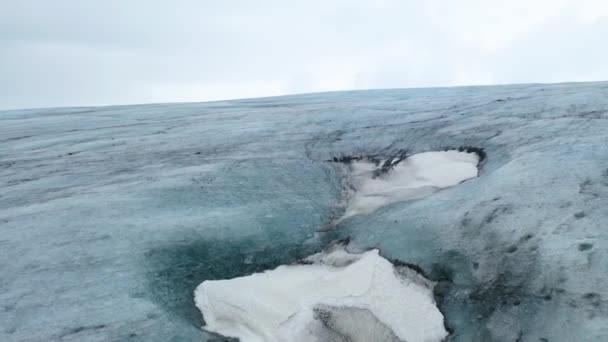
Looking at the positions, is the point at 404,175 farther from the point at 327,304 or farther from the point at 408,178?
the point at 327,304

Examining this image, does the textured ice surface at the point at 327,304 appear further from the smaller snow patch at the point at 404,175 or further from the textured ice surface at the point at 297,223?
the smaller snow patch at the point at 404,175

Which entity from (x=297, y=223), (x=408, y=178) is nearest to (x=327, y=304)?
(x=297, y=223)

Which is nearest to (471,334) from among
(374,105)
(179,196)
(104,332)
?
(104,332)

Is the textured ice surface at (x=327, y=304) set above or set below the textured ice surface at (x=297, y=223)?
below

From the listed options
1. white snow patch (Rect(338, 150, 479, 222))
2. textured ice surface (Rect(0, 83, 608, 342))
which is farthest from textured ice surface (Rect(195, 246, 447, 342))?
white snow patch (Rect(338, 150, 479, 222))

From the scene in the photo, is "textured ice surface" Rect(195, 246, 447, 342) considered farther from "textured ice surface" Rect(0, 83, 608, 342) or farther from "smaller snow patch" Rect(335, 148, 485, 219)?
"smaller snow patch" Rect(335, 148, 485, 219)

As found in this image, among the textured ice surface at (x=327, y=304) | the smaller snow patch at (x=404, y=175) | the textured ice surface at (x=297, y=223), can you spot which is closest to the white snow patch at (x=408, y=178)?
the smaller snow patch at (x=404, y=175)

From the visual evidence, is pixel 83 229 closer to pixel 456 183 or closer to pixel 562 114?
pixel 456 183
